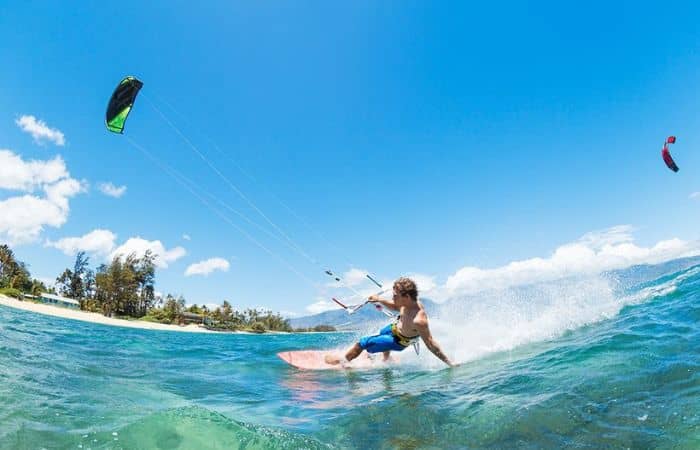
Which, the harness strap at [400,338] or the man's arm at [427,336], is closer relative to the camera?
the man's arm at [427,336]

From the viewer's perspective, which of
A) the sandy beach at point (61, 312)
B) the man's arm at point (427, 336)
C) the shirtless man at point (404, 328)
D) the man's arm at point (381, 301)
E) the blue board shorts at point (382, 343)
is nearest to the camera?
the man's arm at point (427, 336)

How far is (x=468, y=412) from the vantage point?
5293 mm

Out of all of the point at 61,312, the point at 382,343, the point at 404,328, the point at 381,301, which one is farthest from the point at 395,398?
the point at 61,312

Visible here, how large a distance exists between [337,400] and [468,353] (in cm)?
567

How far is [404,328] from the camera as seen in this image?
30.2 ft

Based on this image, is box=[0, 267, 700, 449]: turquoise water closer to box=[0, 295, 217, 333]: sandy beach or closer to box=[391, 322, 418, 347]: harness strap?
box=[391, 322, 418, 347]: harness strap

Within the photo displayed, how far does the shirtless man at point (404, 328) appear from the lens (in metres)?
8.80

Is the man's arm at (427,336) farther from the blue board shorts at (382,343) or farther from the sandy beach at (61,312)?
the sandy beach at (61,312)

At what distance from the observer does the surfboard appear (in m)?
10.8

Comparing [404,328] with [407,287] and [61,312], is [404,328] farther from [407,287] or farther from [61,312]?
[61,312]

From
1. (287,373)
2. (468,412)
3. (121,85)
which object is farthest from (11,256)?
(468,412)

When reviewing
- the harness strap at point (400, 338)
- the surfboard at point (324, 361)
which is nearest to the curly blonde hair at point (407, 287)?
the harness strap at point (400, 338)

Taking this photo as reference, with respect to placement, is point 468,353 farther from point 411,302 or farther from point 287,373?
point 287,373

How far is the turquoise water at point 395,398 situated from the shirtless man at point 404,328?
2.10 feet
